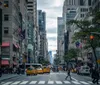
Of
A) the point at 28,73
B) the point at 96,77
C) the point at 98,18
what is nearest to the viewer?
the point at 96,77

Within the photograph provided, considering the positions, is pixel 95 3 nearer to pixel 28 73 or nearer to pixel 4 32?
pixel 4 32

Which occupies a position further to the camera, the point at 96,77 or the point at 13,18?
the point at 13,18

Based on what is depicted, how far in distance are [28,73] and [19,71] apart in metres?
3.30

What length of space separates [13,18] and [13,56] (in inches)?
408

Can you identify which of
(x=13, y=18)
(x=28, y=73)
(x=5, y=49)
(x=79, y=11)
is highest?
(x=79, y=11)

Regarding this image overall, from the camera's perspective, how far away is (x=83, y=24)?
68000 mm

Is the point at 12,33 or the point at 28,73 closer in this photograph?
the point at 28,73

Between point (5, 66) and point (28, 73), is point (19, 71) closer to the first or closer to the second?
point (28, 73)

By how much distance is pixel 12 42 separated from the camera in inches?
3735

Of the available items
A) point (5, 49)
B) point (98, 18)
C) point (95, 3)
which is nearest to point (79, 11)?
point (95, 3)

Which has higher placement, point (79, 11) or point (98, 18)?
point (79, 11)

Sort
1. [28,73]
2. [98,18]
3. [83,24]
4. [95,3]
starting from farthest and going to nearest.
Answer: [95,3] < [28,73] < [83,24] < [98,18]

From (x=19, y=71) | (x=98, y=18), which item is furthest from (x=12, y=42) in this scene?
(x=98, y=18)

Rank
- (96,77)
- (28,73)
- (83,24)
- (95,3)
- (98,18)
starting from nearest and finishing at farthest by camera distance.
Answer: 1. (96,77)
2. (98,18)
3. (83,24)
4. (28,73)
5. (95,3)
